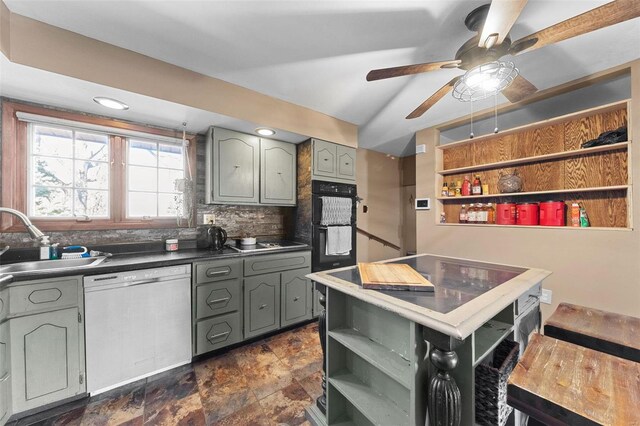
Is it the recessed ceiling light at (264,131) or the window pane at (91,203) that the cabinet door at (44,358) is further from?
the recessed ceiling light at (264,131)

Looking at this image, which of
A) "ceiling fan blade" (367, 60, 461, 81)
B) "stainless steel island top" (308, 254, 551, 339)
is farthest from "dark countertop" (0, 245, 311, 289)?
"ceiling fan blade" (367, 60, 461, 81)

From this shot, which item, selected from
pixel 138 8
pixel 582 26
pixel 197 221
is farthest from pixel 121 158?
pixel 582 26

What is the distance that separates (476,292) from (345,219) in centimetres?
194

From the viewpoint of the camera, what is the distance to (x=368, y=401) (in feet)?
3.51

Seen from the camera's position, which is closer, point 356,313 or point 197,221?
point 356,313

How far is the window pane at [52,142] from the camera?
1923mm

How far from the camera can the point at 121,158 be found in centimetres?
223

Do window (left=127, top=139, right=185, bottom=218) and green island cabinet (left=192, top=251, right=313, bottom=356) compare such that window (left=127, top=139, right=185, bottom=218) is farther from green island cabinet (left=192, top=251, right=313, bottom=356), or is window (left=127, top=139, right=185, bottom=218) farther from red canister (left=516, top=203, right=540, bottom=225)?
red canister (left=516, top=203, right=540, bottom=225)

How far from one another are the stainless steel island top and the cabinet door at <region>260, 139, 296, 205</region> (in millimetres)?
1558

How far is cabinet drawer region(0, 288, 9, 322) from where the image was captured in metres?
1.32

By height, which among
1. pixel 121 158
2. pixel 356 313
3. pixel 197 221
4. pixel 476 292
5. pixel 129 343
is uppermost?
pixel 121 158

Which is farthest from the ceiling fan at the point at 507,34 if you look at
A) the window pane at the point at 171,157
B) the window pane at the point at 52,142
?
the window pane at the point at 52,142

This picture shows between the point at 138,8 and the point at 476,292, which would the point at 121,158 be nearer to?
the point at 138,8

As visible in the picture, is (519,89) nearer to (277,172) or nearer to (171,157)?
(277,172)
